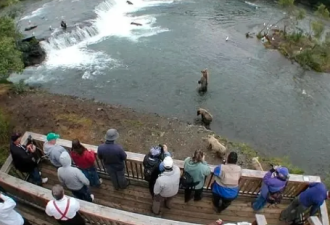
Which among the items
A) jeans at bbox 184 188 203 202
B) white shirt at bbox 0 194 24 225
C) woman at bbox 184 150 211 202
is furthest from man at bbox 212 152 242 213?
white shirt at bbox 0 194 24 225

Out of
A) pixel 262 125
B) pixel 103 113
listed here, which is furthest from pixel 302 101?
pixel 103 113

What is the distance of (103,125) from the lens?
15.0 m

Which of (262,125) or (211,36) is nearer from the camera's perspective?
(262,125)

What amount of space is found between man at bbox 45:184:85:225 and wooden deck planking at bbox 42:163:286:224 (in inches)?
90.7

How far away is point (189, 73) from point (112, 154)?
17713 millimetres

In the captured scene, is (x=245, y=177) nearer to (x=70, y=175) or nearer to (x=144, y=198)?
(x=144, y=198)

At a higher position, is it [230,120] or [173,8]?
[173,8]

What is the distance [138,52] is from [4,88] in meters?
11.6

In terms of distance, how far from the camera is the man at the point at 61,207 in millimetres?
5457

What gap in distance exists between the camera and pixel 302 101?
22328 mm

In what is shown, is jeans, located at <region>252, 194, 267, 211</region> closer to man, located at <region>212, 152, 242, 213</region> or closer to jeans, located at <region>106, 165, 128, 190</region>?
man, located at <region>212, 152, 242, 213</region>

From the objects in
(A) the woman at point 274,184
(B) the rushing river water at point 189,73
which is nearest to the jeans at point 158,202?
(A) the woman at point 274,184

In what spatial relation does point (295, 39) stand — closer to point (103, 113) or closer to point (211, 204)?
point (103, 113)

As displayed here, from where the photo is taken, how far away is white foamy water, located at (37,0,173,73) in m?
24.6
